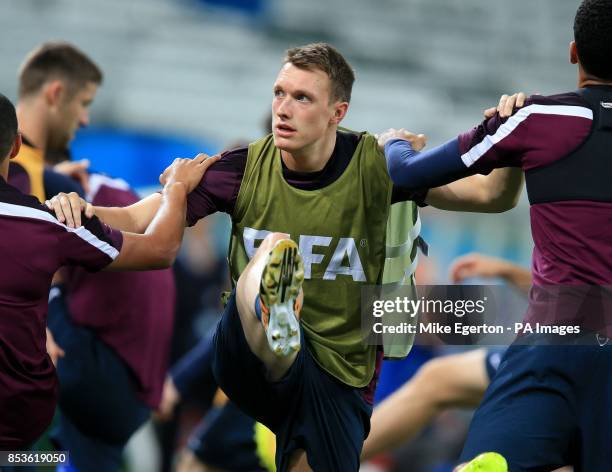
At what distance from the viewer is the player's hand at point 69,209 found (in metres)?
3.87

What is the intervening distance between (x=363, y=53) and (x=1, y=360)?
8267mm

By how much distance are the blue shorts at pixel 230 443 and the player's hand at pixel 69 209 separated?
125 inches

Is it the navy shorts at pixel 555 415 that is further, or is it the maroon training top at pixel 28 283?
the maroon training top at pixel 28 283

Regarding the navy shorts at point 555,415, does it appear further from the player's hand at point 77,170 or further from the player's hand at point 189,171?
the player's hand at point 77,170

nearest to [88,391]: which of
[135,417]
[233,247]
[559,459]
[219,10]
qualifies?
[135,417]

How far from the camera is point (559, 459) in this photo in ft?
11.5

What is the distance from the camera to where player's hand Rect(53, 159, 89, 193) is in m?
5.75

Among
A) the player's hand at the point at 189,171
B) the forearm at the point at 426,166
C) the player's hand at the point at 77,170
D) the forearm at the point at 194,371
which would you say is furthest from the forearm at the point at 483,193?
the forearm at the point at 194,371

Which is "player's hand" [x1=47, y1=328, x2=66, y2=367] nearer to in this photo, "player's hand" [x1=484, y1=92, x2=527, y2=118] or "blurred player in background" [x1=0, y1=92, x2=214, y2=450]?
Result: "blurred player in background" [x1=0, y1=92, x2=214, y2=450]

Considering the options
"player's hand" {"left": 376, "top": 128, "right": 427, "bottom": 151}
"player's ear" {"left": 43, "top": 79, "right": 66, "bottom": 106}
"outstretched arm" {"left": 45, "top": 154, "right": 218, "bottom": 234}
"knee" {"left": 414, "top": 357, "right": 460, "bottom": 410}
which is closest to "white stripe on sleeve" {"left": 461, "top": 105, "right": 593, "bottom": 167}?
"player's hand" {"left": 376, "top": 128, "right": 427, "bottom": 151}

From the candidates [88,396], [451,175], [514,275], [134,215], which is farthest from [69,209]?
[88,396]

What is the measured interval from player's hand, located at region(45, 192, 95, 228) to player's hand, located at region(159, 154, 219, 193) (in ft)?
1.54

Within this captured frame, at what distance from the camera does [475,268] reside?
5.38 m

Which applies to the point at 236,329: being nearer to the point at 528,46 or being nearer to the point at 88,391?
the point at 88,391
